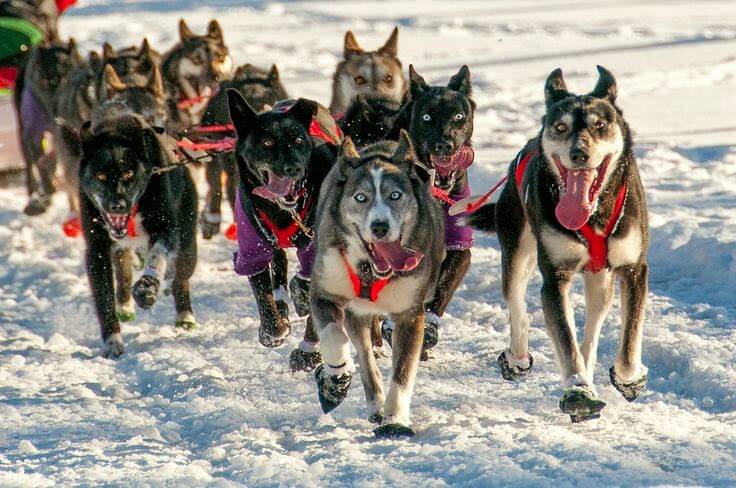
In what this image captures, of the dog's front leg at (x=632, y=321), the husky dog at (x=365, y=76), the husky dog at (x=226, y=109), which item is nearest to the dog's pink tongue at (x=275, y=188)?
the dog's front leg at (x=632, y=321)

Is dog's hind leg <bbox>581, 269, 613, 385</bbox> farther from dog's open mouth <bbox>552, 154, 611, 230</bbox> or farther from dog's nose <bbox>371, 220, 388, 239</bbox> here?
dog's nose <bbox>371, 220, 388, 239</bbox>

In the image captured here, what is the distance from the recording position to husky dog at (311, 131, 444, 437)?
3812 mm

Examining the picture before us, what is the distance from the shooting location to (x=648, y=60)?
13.8 metres

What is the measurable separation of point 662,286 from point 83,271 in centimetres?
317

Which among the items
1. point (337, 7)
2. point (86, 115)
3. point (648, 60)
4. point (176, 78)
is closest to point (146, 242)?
point (86, 115)

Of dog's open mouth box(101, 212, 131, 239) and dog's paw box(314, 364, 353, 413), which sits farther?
dog's open mouth box(101, 212, 131, 239)

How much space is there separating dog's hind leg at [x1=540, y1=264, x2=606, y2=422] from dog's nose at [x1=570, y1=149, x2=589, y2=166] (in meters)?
0.38

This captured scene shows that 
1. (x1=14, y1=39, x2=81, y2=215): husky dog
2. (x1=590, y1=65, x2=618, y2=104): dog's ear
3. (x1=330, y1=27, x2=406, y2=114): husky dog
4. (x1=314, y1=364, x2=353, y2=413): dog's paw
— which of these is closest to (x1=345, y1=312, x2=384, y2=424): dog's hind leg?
(x1=314, y1=364, x2=353, y2=413): dog's paw

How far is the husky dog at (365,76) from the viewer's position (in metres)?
6.95

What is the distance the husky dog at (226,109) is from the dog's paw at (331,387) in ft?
8.53

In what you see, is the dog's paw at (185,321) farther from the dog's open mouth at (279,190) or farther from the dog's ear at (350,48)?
the dog's ear at (350,48)

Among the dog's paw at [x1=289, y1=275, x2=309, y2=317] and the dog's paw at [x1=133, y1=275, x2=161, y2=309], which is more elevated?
the dog's paw at [x1=289, y1=275, x2=309, y2=317]

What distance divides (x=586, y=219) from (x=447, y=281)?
4.05ft

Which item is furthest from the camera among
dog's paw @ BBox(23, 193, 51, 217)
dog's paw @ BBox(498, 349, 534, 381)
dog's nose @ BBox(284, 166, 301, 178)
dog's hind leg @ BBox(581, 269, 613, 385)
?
dog's paw @ BBox(23, 193, 51, 217)
